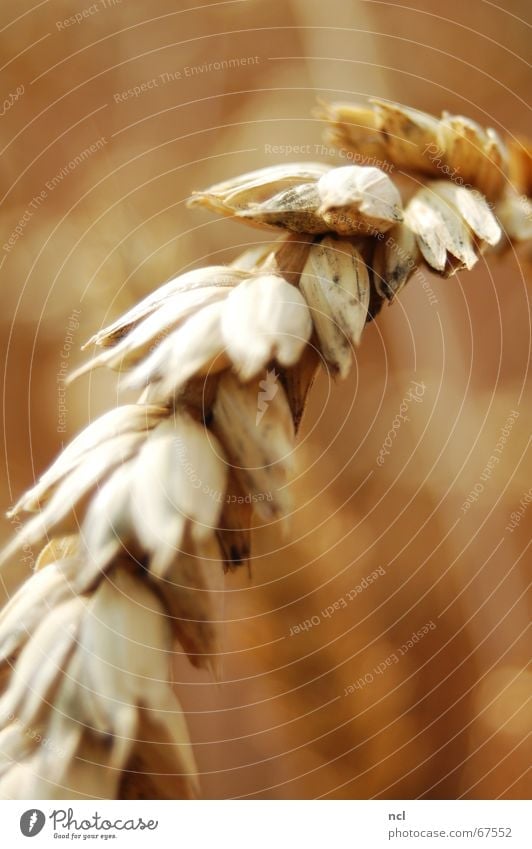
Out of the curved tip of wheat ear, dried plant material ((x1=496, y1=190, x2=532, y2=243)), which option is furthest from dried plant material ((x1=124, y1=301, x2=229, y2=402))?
dried plant material ((x1=496, y1=190, x2=532, y2=243))

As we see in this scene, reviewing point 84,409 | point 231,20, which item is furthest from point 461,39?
point 84,409

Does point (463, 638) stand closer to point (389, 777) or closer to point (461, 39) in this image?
point (389, 777)

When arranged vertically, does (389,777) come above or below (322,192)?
below
